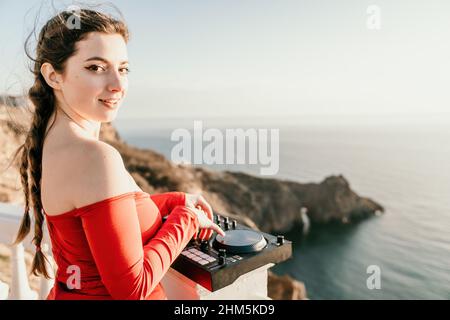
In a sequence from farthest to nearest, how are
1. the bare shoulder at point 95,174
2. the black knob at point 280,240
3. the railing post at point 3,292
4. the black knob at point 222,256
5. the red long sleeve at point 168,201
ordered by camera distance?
the railing post at point 3,292, the red long sleeve at point 168,201, the black knob at point 280,240, the black knob at point 222,256, the bare shoulder at point 95,174

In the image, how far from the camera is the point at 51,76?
2.90 ft

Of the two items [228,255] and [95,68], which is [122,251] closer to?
Result: [228,255]

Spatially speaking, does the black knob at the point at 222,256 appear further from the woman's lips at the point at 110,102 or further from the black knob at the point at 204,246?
the woman's lips at the point at 110,102

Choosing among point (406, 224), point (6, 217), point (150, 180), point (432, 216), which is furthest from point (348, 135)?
point (6, 217)

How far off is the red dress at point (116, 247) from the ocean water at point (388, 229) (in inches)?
409

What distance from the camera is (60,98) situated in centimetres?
91

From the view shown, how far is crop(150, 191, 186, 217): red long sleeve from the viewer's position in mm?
1106

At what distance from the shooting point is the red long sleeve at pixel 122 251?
2.33ft

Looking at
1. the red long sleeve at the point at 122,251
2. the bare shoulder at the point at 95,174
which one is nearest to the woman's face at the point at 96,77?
the bare shoulder at the point at 95,174

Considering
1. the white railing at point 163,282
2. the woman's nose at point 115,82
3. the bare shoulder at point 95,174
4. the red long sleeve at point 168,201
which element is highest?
the woman's nose at point 115,82

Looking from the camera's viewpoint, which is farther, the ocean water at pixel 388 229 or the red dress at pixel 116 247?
the ocean water at pixel 388 229

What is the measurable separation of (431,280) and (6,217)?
67.7 feet

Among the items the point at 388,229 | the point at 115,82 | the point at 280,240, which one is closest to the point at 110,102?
the point at 115,82
